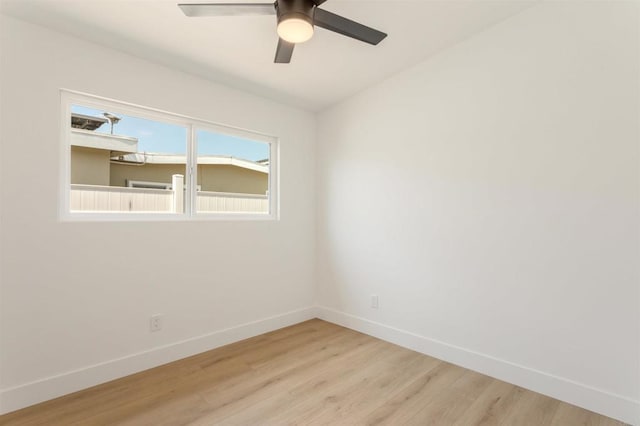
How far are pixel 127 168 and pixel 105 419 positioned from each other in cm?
173

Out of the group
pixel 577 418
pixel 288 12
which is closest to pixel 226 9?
pixel 288 12

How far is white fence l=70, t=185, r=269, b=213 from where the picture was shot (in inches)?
87.5

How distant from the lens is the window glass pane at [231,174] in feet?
9.37

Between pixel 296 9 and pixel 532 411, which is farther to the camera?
pixel 532 411

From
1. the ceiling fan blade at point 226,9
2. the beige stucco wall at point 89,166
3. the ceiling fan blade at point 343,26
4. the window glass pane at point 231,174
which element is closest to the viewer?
the ceiling fan blade at point 226,9

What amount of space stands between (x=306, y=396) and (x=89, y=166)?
229 cm

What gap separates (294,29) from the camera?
1606mm

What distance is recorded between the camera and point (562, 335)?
2.00 m

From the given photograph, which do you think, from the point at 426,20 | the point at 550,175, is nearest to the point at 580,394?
the point at 550,175

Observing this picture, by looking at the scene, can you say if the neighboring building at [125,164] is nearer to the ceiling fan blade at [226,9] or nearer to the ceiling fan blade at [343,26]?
the ceiling fan blade at [226,9]

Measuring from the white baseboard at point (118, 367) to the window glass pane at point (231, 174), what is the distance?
117 cm

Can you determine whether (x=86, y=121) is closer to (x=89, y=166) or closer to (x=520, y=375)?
(x=89, y=166)

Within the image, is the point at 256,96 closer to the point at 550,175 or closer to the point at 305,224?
the point at 305,224

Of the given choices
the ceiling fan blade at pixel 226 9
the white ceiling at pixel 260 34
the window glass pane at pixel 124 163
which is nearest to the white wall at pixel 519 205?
the white ceiling at pixel 260 34
